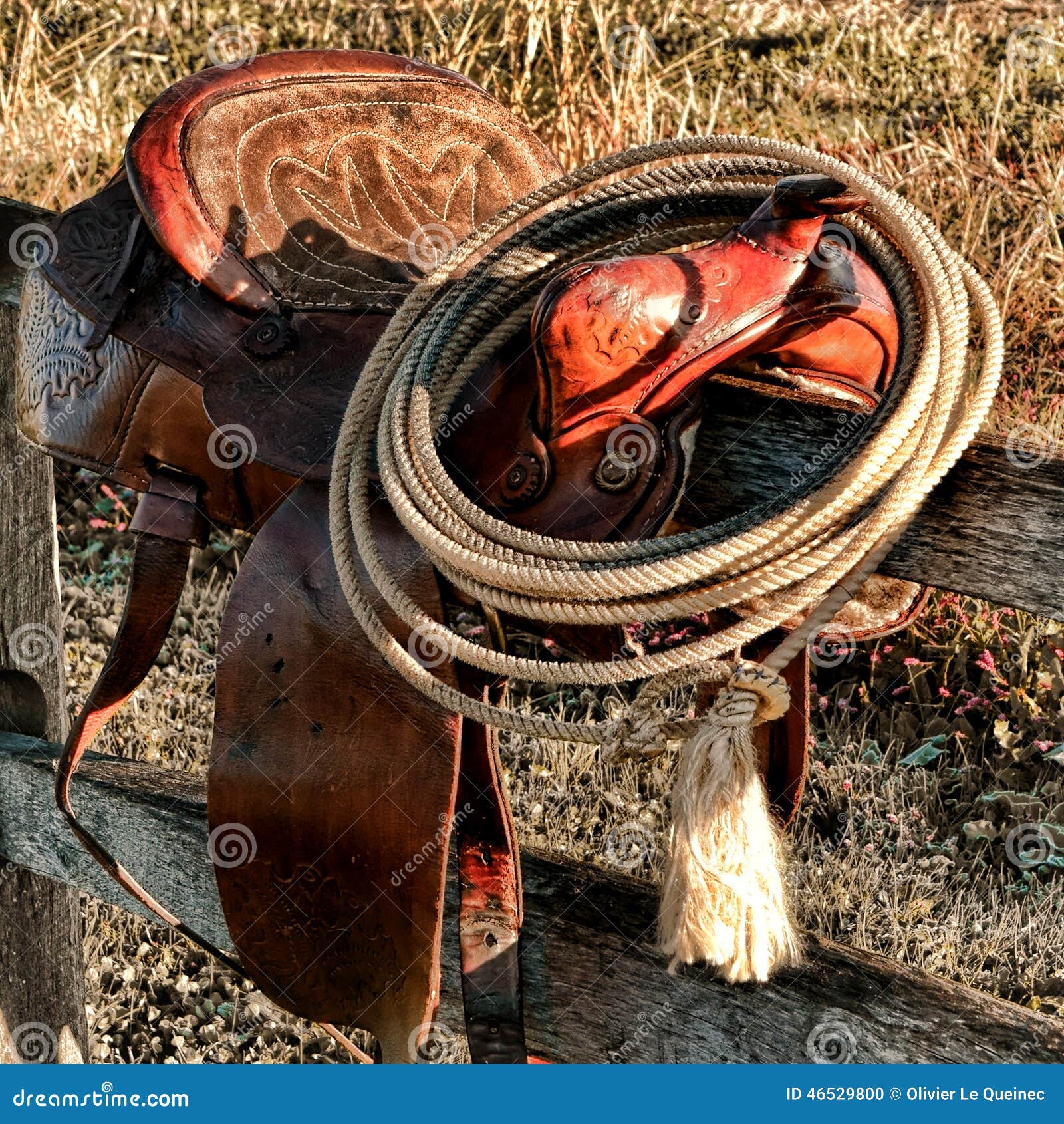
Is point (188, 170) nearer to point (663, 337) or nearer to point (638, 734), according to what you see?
point (663, 337)

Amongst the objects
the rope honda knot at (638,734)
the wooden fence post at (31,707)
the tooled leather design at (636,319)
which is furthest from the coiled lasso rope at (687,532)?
the wooden fence post at (31,707)

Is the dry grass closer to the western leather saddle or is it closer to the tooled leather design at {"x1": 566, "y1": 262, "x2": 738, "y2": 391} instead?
the western leather saddle

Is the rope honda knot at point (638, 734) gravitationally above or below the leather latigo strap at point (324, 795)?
above

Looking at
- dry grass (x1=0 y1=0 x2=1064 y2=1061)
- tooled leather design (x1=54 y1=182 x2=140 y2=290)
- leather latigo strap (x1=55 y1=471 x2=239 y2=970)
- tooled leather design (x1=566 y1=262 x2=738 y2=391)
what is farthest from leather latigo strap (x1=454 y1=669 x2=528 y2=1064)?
dry grass (x1=0 y1=0 x2=1064 y2=1061)

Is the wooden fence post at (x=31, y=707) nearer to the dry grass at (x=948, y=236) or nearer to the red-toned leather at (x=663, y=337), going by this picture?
the dry grass at (x=948, y=236)

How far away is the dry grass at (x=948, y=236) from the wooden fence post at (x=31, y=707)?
0.34 m

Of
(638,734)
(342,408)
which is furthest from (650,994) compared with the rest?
(342,408)

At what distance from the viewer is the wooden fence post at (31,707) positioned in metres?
2.44

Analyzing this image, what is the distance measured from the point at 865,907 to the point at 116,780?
1.45m

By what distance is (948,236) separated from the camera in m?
3.42

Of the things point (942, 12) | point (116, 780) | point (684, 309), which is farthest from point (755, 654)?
point (942, 12)

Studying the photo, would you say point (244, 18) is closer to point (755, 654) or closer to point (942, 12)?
point (942, 12)

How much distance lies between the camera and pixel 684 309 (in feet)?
3.88

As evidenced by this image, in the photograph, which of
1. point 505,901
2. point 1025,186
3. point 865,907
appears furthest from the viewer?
point 1025,186
